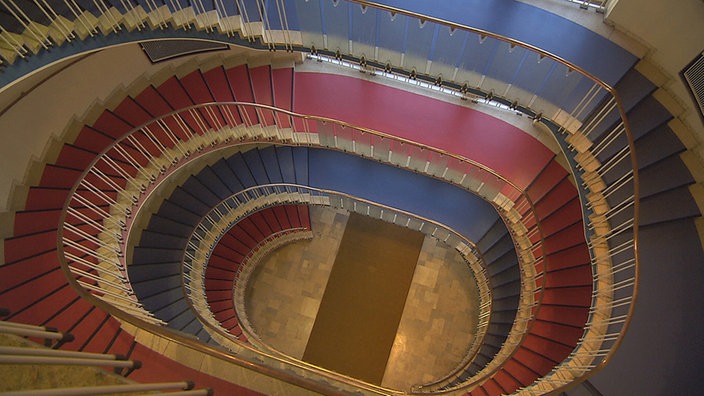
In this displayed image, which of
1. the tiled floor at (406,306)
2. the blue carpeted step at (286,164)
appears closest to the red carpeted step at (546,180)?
the tiled floor at (406,306)

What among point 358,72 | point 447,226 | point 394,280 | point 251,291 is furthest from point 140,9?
point 394,280

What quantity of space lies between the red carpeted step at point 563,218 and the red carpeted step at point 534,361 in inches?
108

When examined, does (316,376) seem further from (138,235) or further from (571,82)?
(571,82)

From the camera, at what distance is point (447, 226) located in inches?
454

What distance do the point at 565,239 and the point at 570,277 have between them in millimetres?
871

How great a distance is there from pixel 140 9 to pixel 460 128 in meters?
7.41

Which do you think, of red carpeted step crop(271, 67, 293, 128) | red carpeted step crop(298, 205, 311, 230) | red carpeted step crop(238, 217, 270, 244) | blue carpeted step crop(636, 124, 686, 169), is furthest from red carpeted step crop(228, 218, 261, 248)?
blue carpeted step crop(636, 124, 686, 169)

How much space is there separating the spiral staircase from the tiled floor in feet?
3.19

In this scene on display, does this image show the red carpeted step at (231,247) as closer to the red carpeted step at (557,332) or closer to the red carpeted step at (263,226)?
the red carpeted step at (263,226)

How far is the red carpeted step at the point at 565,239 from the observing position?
9.19m

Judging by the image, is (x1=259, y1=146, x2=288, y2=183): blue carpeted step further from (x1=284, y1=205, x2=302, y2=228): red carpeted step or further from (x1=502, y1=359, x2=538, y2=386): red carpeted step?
(x1=502, y1=359, x2=538, y2=386): red carpeted step

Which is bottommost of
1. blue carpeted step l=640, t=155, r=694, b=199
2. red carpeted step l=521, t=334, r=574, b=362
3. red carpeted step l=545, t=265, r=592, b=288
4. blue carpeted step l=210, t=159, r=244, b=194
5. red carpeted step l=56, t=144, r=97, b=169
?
red carpeted step l=521, t=334, r=574, b=362

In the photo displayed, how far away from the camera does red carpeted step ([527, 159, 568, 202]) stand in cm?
970

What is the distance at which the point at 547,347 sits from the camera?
8.93 metres
